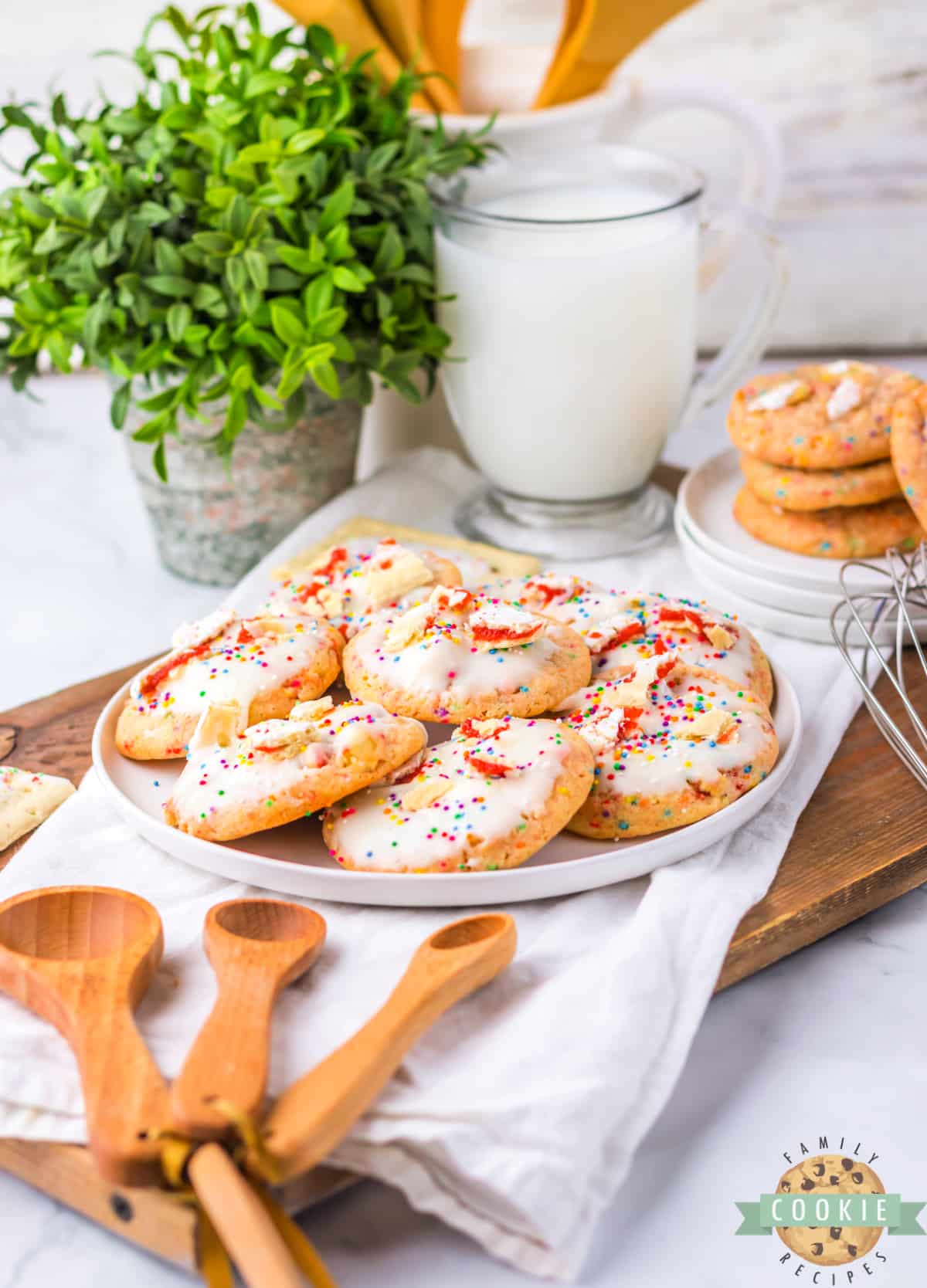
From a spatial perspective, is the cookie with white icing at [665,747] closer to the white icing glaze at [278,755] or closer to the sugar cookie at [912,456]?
the white icing glaze at [278,755]

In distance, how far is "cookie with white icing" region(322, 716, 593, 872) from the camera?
83 centimetres

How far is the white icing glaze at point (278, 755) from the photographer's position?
85 cm

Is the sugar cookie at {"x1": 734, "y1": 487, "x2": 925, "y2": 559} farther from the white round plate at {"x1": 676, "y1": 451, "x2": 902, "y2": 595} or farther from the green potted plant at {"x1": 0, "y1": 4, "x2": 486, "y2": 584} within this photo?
the green potted plant at {"x1": 0, "y1": 4, "x2": 486, "y2": 584}

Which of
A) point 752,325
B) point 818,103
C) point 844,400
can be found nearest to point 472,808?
point 844,400

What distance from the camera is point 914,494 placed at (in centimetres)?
113

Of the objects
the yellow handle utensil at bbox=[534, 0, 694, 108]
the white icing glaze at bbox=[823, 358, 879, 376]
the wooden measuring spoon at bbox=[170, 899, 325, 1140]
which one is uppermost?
the yellow handle utensil at bbox=[534, 0, 694, 108]

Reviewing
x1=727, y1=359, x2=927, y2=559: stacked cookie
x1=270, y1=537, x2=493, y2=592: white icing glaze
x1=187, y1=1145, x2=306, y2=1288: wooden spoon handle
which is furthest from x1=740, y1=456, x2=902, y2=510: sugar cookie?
x1=187, y1=1145, x2=306, y2=1288: wooden spoon handle

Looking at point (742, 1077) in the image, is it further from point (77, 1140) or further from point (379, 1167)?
point (77, 1140)

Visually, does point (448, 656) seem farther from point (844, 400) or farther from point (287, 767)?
point (844, 400)

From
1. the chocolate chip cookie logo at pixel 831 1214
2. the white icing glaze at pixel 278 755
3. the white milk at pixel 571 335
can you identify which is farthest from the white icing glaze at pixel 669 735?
the white milk at pixel 571 335

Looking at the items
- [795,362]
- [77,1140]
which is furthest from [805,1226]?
[795,362]

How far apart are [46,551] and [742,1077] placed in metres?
1.09

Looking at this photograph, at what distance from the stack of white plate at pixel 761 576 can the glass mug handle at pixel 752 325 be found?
0.19 meters

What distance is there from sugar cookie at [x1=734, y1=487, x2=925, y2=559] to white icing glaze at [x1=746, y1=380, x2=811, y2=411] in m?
0.10
